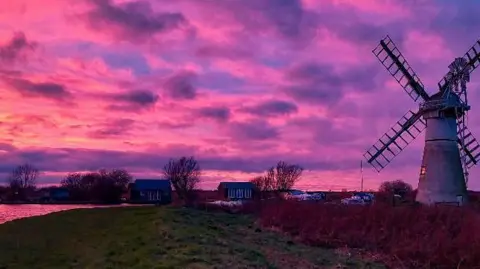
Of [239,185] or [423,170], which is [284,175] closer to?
[239,185]

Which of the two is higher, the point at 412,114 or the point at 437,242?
the point at 412,114

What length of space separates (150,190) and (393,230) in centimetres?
9222

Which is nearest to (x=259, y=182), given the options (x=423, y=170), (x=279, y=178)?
(x=279, y=178)

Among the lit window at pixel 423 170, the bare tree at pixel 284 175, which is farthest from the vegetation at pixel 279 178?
the lit window at pixel 423 170

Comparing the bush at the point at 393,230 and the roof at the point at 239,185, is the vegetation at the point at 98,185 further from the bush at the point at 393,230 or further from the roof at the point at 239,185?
the bush at the point at 393,230

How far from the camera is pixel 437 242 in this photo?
78.5ft

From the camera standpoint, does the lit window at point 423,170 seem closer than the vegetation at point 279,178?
Yes

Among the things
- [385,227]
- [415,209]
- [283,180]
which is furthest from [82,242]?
[283,180]

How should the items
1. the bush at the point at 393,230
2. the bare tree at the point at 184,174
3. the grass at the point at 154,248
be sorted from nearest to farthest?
the grass at the point at 154,248 < the bush at the point at 393,230 < the bare tree at the point at 184,174

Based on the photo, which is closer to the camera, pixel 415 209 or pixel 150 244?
pixel 150 244

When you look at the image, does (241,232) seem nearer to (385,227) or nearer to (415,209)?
(385,227)

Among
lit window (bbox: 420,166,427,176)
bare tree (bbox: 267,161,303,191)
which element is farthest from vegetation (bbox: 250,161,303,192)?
lit window (bbox: 420,166,427,176)

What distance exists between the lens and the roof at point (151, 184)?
116 m

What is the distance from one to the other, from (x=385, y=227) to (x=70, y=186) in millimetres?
115717
